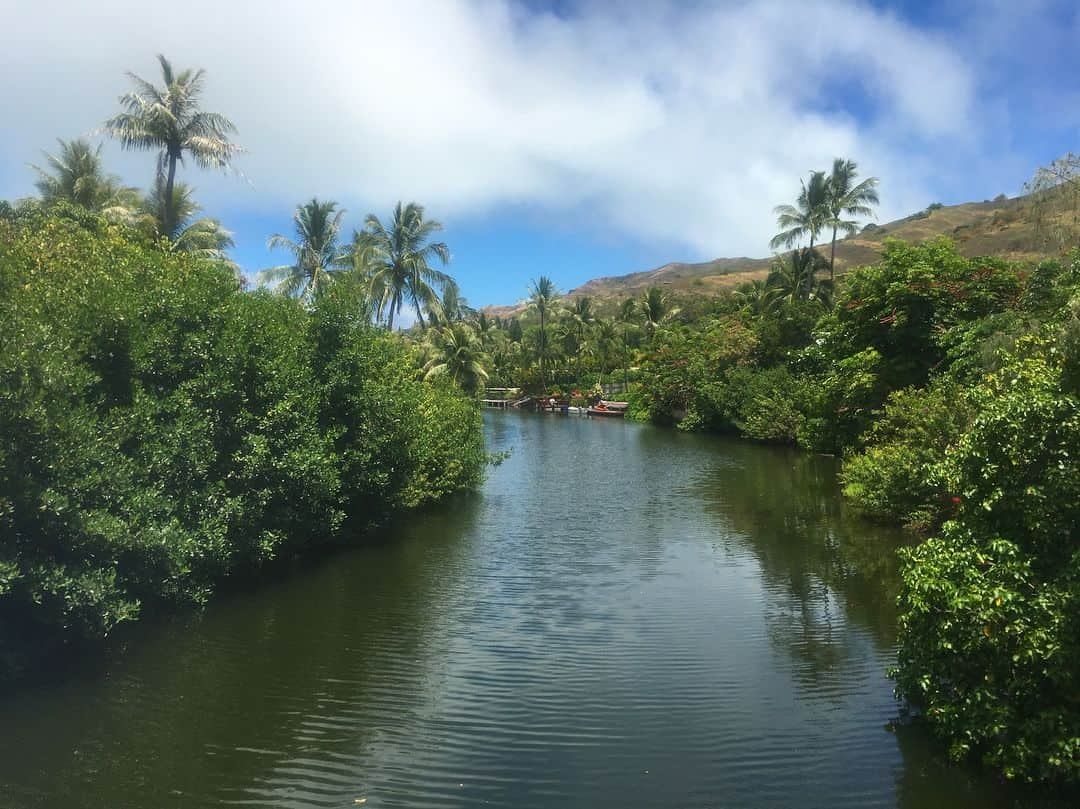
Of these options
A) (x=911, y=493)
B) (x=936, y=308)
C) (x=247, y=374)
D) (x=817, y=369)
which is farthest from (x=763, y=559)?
(x=817, y=369)

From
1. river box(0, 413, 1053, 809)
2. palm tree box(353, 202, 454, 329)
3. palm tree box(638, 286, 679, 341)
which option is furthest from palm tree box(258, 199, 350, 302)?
palm tree box(638, 286, 679, 341)

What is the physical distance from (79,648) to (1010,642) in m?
9.80

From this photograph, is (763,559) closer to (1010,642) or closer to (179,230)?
(1010,642)

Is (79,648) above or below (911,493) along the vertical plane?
below

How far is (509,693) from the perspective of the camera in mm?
8219

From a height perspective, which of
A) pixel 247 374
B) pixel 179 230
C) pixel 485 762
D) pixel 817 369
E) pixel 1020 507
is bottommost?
pixel 485 762

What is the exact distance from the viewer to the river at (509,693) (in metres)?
6.31

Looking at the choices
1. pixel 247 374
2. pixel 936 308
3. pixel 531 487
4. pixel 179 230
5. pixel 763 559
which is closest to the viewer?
pixel 247 374

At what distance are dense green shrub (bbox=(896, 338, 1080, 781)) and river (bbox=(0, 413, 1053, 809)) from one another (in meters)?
0.55

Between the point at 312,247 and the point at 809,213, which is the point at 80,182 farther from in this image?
the point at 809,213

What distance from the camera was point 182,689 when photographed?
8.31m

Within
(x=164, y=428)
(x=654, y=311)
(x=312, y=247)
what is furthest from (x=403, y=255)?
(x=654, y=311)

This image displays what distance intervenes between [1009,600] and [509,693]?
4.88m

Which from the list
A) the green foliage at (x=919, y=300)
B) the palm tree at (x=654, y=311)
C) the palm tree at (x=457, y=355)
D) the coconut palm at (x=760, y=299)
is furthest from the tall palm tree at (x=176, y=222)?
the palm tree at (x=654, y=311)
